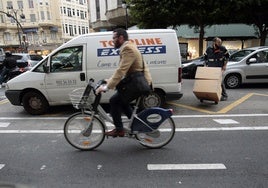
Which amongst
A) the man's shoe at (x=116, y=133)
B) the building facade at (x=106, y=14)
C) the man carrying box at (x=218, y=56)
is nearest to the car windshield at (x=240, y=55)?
the man carrying box at (x=218, y=56)

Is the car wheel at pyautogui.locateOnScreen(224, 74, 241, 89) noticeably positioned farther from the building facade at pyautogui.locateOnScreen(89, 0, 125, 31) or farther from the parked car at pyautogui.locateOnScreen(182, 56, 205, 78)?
the building facade at pyautogui.locateOnScreen(89, 0, 125, 31)

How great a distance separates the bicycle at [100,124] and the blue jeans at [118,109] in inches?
3.9

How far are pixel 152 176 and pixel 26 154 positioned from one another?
214 centimetres

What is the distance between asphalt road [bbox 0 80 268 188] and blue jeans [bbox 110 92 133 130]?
0.49 m

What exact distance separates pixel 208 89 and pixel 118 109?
11.7 feet

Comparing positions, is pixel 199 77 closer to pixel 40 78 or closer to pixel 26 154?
pixel 40 78


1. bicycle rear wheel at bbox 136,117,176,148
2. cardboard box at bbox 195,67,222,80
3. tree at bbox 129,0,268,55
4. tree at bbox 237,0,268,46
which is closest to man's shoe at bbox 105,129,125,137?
bicycle rear wheel at bbox 136,117,176,148

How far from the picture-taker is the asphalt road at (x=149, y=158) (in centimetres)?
347

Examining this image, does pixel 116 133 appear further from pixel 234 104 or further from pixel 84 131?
pixel 234 104

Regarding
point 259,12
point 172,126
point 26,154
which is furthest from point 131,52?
point 259,12

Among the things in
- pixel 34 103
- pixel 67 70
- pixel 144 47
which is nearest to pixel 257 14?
pixel 144 47

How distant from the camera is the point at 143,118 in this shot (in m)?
4.37

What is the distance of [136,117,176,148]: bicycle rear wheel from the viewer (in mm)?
4500

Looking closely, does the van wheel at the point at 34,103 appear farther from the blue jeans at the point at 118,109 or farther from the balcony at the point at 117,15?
the balcony at the point at 117,15
